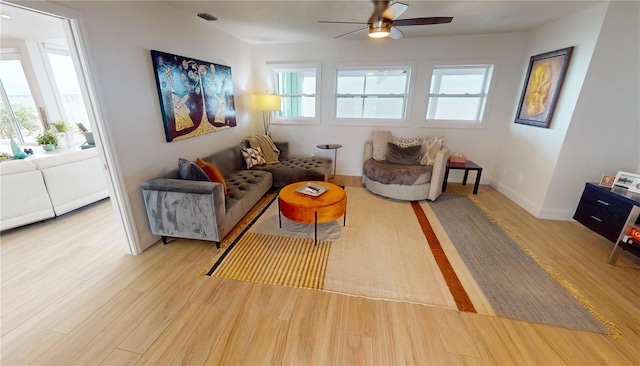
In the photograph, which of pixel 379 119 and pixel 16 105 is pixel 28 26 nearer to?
pixel 16 105

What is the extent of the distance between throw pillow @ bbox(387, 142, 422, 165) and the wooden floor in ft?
6.81

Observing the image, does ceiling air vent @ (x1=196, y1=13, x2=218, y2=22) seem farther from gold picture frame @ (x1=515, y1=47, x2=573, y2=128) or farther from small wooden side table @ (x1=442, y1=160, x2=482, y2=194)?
gold picture frame @ (x1=515, y1=47, x2=573, y2=128)

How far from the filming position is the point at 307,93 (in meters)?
4.82

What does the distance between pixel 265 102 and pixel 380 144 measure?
86.8 inches

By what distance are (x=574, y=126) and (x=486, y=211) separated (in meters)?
1.37

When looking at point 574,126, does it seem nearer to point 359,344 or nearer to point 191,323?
point 359,344

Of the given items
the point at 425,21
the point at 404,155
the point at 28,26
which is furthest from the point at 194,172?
the point at 28,26

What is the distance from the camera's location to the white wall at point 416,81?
3.90 metres

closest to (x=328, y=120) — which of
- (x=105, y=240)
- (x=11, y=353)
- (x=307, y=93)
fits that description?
(x=307, y=93)

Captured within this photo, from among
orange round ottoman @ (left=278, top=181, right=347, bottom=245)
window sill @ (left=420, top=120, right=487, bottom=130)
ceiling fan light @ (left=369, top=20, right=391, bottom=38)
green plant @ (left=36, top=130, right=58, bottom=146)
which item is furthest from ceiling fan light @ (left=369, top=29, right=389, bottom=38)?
green plant @ (left=36, top=130, right=58, bottom=146)

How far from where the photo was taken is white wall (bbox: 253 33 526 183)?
3.90 m

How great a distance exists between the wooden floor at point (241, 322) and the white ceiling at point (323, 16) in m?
2.70

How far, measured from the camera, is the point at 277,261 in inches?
89.7

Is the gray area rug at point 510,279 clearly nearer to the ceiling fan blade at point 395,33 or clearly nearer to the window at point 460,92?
the window at point 460,92
